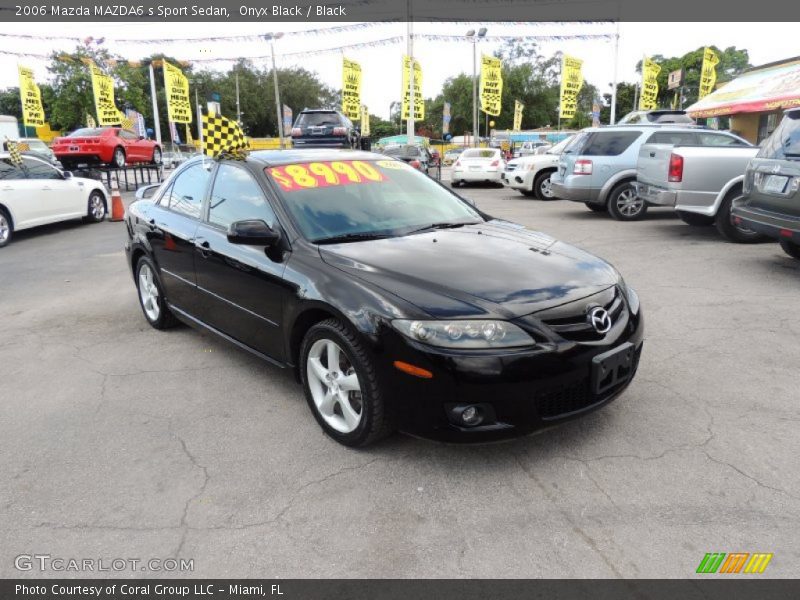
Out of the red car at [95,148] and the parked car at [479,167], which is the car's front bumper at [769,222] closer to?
the parked car at [479,167]

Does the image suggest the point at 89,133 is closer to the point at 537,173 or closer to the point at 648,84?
the point at 537,173

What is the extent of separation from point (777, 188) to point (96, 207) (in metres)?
13.0

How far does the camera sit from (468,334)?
9.24 ft

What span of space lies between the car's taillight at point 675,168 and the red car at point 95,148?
16314 millimetres

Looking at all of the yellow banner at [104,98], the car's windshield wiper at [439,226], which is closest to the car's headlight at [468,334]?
the car's windshield wiper at [439,226]

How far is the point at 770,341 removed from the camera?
186 inches

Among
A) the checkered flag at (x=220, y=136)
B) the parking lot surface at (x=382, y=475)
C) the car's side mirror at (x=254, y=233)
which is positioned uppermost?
the checkered flag at (x=220, y=136)

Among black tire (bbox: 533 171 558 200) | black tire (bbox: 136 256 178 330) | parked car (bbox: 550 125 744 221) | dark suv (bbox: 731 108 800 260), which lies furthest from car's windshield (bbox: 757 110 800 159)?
black tire (bbox: 533 171 558 200)

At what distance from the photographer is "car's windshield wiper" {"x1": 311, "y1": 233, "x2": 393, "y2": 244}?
11.9 ft

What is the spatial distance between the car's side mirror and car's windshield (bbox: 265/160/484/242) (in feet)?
0.62

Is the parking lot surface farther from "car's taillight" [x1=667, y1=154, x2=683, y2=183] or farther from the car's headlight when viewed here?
"car's taillight" [x1=667, y1=154, x2=683, y2=183]

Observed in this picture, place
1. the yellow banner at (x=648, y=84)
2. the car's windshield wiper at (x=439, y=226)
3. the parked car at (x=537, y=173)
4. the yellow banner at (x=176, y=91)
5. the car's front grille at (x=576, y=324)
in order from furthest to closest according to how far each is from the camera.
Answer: the yellow banner at (x=648, y=84), the yellow banner at (x=176, y=91), the parked car at (x=537, y=173), the car's windshield wiper at (x=439, y=226), the car's front grille at (x=576, y=324)

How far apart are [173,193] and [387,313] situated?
3059 millimetres

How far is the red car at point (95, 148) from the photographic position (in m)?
18.1
